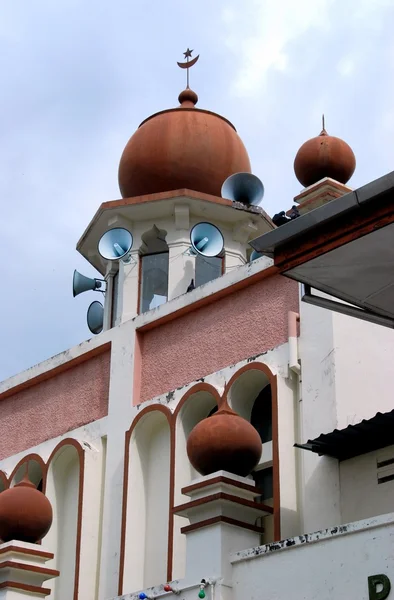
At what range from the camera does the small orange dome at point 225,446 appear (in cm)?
1130

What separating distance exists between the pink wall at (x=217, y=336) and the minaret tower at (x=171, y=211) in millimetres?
1741

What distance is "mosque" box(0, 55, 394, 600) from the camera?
1064 centimetres

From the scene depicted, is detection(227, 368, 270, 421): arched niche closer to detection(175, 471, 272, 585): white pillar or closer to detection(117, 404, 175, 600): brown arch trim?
detection(117, 404, 175, 600): brown arch trim

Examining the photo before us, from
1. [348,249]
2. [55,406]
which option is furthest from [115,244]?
[348,249]

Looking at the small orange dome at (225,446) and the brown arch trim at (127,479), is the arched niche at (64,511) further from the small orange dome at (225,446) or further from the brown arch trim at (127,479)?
the small orange dome at (225,446)

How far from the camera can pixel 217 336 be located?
14141mm

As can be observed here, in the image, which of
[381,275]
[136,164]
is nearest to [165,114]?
[136,164]

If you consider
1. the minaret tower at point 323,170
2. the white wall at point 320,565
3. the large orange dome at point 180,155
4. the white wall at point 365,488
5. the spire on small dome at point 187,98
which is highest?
the spire on small dome at point 187,98

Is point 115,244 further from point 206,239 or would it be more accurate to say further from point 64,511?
point 64,511

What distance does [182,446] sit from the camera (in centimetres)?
1388

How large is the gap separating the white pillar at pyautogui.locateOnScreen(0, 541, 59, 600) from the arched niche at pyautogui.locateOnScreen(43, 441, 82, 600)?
5.08 ft

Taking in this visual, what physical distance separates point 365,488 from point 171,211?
21.0ft

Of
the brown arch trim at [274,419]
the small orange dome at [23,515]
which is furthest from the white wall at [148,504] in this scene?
the brown arch trim at [274,419]

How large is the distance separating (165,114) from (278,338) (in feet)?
19.0
